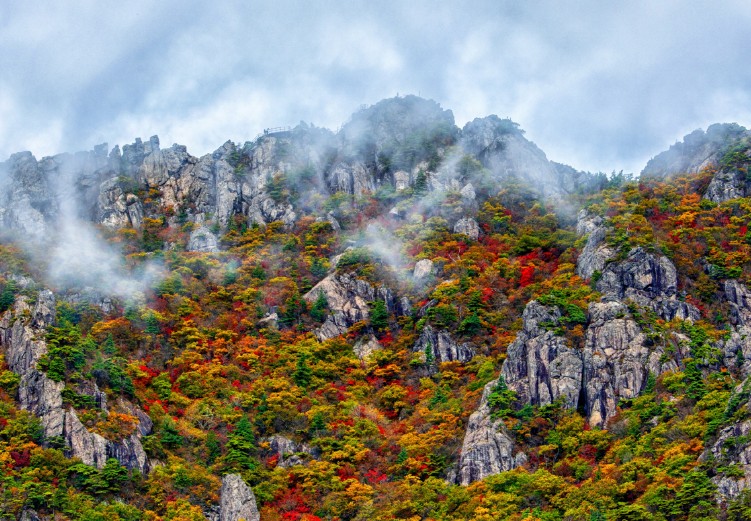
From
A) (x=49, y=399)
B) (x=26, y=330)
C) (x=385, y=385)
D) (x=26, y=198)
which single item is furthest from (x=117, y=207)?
(x=385, y=385)

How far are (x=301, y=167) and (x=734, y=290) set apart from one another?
→ 6370cm

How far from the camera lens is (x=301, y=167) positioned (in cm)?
12344

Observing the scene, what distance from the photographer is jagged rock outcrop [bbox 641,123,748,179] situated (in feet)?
350

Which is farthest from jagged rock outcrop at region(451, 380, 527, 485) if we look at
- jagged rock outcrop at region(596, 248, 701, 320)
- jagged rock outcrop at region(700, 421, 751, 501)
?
jagged rock outcrop at region(596, 248, 701, 320)

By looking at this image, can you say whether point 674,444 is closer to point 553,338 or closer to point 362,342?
point 553,338

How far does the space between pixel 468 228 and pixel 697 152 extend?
106ft

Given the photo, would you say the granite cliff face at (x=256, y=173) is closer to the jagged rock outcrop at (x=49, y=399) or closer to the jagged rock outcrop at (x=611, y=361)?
the jagged rock outcrop at (x=49, y=399)

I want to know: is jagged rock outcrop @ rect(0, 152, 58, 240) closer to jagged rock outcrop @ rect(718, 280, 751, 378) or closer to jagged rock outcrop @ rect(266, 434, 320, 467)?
jagged rock outcrop @ rect(266, 434, 320, 467)

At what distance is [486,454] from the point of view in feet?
212

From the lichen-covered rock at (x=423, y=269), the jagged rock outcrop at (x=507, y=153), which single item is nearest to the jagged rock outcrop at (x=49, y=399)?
the lichen-covered rock at (x=423, y=269)

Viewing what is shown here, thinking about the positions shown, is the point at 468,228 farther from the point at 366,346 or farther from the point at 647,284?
the point at 647,284

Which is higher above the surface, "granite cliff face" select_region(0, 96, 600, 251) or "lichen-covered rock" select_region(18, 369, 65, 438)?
"granite cliff face" select_region(0, 96, 600, 251)

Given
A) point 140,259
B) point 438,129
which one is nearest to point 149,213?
point 140,259

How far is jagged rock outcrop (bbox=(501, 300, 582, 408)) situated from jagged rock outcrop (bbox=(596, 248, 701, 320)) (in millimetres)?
7168
